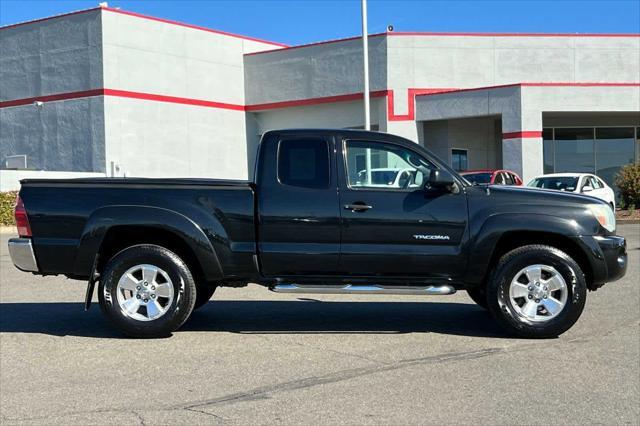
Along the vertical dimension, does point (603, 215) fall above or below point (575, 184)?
below

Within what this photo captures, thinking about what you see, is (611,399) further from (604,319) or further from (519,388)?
(604,319)

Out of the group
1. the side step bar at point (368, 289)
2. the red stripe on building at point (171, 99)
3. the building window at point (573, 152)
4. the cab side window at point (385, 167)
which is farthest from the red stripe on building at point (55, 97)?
the side step bar at point (368, 289)

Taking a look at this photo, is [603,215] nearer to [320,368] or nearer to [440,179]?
[440,179]

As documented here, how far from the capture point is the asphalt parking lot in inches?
188

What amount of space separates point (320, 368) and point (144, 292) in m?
2.14

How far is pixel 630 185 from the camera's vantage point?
24.5 m

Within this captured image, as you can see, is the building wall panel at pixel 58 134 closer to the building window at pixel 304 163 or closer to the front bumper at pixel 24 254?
the front bumper at pixel 24 254

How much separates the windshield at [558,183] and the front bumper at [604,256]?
45.7ft

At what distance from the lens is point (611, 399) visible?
5.05m

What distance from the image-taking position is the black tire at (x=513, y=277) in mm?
6816

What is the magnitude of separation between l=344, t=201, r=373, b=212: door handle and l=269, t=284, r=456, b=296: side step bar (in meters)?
0.77

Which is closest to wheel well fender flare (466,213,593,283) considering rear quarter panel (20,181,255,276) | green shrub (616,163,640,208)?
rear quarter panel (20,181,255,276)

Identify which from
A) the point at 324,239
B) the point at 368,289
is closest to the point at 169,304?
the point at 324,239

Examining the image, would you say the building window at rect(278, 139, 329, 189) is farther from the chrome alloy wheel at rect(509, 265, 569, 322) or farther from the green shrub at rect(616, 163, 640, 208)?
the green shrub at rect(616, 163, 640, 208)
